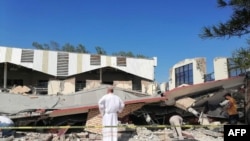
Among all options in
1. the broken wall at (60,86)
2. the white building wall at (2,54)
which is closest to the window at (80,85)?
the broken wall at (60,86)

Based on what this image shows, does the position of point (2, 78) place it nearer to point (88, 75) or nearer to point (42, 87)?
point (42, 87)

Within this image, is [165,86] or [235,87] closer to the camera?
[235,87]

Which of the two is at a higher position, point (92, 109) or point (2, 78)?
point (2, 78)

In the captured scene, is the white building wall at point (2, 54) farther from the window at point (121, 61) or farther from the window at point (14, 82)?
the window at point (121, 61)

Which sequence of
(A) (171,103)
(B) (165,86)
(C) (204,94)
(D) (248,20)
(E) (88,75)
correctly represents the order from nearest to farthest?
(D) (248,20), (A) (171,103), (C) (204,94), (E) (88,75), (B) (165,86)

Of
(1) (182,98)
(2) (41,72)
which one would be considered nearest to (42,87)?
(2) (41,72)

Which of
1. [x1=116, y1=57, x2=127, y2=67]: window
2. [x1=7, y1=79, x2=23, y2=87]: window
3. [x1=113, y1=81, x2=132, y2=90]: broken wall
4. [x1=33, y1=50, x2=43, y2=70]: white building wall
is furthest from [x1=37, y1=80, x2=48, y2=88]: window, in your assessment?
[x1=116, y1=57, x2=127, y2=67]: window

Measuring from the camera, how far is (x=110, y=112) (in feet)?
34.6

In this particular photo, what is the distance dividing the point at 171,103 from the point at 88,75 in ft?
56.2

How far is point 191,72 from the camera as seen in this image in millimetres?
29797

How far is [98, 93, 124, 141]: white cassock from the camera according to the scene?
1041 centimetres

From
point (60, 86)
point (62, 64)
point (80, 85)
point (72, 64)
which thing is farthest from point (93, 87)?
point (80, 85)

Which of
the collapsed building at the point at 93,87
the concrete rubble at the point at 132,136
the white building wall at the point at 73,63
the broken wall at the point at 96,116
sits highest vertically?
the white building wall at the point at 73,63

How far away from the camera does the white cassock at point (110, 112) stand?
1041 centimetres
